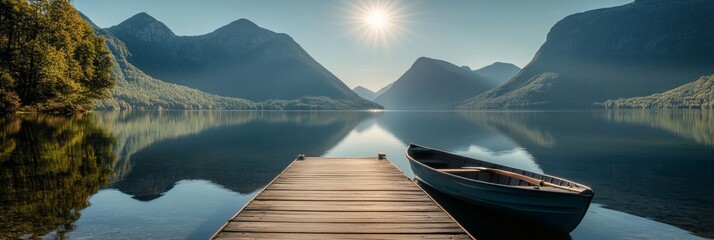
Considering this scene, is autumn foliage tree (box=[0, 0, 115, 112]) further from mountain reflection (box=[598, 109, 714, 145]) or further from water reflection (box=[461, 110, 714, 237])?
mountain reflection (box=[598, 109, 714, 145])

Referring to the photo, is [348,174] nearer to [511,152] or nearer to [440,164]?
[440,164]

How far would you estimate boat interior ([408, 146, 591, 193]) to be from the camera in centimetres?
1139

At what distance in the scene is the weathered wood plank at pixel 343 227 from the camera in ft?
26.2

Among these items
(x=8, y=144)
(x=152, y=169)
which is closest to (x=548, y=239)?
(x=152, y=169)

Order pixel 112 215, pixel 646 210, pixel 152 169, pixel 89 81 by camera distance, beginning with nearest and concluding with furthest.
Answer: pixel 112 215
pixel 646 210
pixel 152 169
pixel 89 81

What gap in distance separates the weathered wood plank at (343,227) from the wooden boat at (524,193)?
163 inches

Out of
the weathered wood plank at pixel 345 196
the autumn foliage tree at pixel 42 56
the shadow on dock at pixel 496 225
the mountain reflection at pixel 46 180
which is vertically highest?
the autumn foliage tree at pixel 42 56

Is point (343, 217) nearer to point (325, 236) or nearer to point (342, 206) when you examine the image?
point (342, 206)

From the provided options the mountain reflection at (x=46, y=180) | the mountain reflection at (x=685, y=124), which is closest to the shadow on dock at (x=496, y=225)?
the mountain reflection at (x=46, y=180)

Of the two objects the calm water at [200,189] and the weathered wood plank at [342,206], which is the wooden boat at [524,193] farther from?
the weathered wood plank at [342,206]

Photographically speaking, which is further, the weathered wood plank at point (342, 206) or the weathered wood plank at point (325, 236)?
the weathered wood plank at point (342, 206)

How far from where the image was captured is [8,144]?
26.5 metres

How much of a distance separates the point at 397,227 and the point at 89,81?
79778 mm

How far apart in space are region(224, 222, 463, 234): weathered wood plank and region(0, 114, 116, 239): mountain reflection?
6149mm
